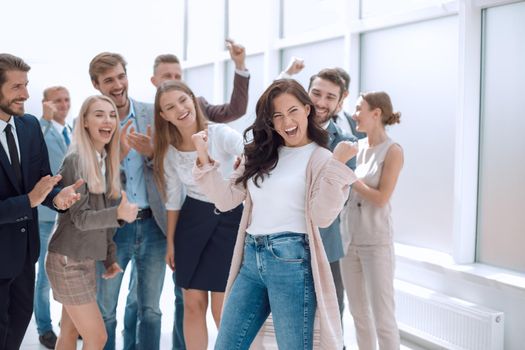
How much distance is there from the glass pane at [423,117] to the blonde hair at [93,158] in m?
2.37

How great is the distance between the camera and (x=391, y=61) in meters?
5.16

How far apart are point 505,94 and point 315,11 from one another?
2.44 meters

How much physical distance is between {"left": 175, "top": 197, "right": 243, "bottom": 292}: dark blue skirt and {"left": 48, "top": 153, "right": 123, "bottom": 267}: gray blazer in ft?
1.21

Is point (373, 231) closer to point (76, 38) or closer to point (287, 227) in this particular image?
point (287, 227)

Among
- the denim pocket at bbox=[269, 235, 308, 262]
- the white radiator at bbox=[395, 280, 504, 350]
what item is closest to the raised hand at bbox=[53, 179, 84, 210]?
the denim pocket at bbox=[269, 235, 308, 262]

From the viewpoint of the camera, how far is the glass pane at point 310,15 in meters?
5.80

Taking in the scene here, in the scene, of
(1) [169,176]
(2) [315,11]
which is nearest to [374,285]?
(1) [169,176]

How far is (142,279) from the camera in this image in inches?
138

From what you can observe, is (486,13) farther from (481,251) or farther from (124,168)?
(124,168)

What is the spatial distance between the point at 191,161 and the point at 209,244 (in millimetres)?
419

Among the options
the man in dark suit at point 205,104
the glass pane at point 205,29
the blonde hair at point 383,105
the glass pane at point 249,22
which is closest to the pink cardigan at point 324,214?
the blonde hair at point 383,105

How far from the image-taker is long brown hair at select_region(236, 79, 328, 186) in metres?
2.62

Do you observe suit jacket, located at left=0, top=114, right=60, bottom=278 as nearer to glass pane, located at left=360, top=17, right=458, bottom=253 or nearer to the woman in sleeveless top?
the woman in sleeveless top

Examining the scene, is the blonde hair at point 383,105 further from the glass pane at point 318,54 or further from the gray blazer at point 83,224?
the glass pane at point 318,54
